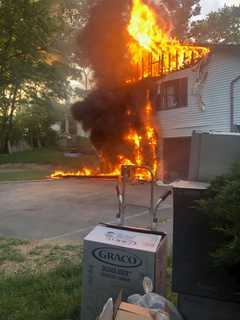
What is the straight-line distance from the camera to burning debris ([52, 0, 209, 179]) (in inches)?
676

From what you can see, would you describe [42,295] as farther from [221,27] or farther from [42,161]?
[221,27]

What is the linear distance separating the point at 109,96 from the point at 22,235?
38.9ft

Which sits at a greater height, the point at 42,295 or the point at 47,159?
the point at 42,295

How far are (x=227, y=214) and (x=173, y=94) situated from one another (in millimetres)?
14756

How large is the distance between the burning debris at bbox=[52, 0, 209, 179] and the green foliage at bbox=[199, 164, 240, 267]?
1444 cm

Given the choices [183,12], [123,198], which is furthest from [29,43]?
[123,198]

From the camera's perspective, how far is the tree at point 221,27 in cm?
2633

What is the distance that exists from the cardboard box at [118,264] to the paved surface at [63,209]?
1.16m

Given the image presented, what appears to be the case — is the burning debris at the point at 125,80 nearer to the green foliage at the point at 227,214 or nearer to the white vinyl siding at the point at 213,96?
the white vinyl siding at the point at 213,96

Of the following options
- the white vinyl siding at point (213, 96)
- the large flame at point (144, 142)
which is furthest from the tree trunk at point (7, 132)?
the white vinyl siding at point (213, 96)

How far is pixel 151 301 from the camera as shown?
96.1 inches

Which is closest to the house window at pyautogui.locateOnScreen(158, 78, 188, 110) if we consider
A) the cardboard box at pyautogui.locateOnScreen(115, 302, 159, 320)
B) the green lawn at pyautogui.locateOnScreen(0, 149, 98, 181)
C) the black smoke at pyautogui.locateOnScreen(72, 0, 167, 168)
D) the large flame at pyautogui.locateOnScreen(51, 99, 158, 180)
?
the large flame at pyautogui.locateOnScreen(51, 99, 158, 180)

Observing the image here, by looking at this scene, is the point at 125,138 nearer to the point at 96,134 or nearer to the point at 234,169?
the point at 96,134

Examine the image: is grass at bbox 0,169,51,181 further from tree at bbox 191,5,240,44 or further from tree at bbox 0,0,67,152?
tree at bbox 191,5,240,44
